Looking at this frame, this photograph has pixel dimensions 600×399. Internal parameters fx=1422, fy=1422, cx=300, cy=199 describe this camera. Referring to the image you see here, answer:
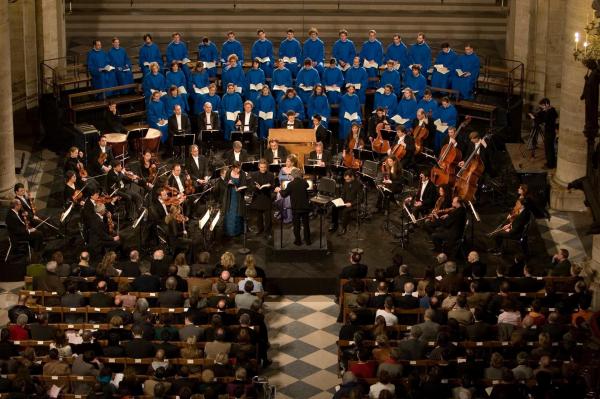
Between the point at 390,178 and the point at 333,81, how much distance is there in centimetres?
579

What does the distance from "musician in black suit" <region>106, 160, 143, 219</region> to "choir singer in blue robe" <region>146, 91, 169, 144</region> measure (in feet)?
13.3

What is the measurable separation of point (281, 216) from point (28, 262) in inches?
193

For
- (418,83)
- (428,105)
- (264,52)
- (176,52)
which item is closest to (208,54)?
(176,52)

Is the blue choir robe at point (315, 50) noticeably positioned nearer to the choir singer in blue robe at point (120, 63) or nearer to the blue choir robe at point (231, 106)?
the blue choir robe at point (231, 106)

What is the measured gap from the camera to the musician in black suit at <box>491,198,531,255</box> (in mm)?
27047

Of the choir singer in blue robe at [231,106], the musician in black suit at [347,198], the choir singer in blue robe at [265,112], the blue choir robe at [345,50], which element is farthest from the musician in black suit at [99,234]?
the blue choir robe at [345,50]

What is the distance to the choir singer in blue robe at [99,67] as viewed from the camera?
113 feet

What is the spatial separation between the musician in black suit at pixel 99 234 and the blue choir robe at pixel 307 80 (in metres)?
8.09

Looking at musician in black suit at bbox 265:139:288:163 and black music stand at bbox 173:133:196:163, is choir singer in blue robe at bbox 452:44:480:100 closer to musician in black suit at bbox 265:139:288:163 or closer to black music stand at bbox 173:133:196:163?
musician in black suit at bbox 265:139:288:163

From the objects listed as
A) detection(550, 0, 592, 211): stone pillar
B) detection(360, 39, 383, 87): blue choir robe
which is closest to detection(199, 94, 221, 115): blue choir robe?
detection(360, 39, 383, 87): blue choir robe

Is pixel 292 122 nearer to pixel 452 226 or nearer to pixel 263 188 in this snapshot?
pixel 263 188

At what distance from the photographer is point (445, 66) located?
113 ft

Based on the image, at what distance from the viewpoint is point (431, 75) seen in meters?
35.0

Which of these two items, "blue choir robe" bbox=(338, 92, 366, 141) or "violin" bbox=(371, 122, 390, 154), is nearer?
"violin" bbox=(371, 122, 390, 154)
